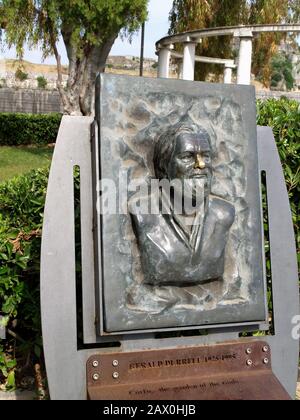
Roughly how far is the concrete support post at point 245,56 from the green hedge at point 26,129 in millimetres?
8517

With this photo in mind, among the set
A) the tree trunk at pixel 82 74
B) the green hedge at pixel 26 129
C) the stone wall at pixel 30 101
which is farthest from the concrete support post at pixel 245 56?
the stone wall at pixel 30 101

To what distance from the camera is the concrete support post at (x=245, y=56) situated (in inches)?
368

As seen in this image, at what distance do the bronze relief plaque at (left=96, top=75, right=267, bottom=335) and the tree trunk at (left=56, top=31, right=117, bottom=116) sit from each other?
11.0m

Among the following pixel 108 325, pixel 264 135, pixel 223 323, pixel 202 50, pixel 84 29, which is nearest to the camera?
pixel 108 325

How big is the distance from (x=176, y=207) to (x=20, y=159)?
38.3 ft

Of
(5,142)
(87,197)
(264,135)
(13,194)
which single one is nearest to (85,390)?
(87,197)

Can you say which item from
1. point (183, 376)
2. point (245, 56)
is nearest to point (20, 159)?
point (245, 56)

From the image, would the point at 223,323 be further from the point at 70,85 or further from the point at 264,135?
the point at 70,85

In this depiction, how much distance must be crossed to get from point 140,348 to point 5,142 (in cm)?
1554

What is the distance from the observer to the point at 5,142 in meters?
17.0

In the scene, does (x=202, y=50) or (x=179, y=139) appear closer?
(x=179, y=139)

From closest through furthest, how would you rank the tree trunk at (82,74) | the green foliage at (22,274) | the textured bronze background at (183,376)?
the textured bronze background at (183,376) < the green foliage at (22,274) < the tree trunk at (82,74)

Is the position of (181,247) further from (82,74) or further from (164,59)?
(82,74)

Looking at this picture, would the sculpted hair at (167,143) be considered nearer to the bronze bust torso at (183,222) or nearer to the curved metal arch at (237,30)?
the bronze bust torso at (183,222)
